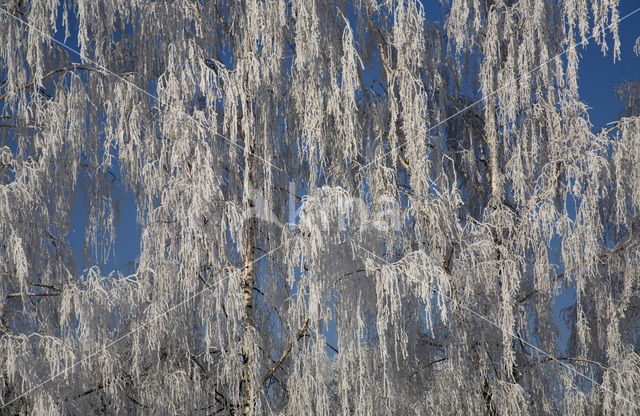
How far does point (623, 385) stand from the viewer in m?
6.34

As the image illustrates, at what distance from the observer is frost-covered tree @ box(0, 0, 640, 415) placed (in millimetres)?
5703

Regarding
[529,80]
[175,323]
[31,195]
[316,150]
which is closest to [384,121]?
[316,150]

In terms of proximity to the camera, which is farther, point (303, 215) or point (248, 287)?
point (248, 287)

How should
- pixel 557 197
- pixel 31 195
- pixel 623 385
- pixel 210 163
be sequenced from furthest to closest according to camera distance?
1. pixel 557 197
2. pixel 623 385
3. pixel 210 163
4. pixel 31 195

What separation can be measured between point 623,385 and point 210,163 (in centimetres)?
393

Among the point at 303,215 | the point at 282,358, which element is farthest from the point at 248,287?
the point at 303,215

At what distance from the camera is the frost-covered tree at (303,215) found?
18.7 feet

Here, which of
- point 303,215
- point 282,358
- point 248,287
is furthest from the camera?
point 248,287

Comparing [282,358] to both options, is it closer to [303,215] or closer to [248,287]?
[248,287]

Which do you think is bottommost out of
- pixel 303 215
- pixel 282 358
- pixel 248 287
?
A: pixel 282 358

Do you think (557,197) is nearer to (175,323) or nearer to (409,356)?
(409,356)

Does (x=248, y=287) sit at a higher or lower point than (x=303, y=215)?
lower

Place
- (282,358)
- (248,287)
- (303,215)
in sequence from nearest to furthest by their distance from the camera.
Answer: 1. (303,215)
2. (282,358)
3. (248,287)

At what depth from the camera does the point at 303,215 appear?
18.7ft
